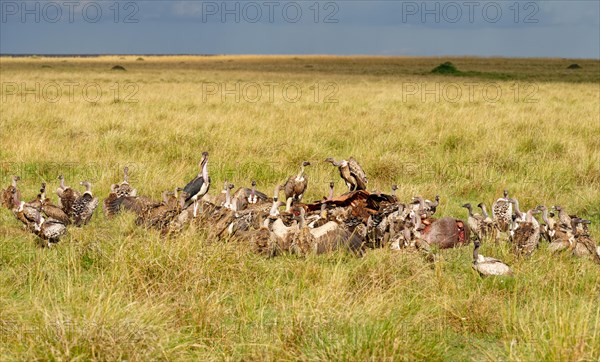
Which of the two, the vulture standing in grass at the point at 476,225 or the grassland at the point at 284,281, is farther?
the vulture standing in grass at the point at 476,225

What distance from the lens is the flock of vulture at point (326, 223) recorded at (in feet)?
21.5

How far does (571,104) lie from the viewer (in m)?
22.2

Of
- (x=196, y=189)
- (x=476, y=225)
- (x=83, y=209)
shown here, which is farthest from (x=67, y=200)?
(x=476, y=225)

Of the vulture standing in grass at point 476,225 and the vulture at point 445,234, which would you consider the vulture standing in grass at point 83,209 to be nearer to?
the vulture at point 445,234

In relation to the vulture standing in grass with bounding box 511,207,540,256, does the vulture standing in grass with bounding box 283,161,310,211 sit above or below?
above

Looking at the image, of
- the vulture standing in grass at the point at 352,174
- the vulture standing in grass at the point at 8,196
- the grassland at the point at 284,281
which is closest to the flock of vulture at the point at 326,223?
the vulture standing in grass at the point at 8,196

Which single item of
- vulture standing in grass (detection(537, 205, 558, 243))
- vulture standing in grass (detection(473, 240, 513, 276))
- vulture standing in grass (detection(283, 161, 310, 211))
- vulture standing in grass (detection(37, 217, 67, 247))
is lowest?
vulture standing in grass (detection(473, 240, 513, 276))

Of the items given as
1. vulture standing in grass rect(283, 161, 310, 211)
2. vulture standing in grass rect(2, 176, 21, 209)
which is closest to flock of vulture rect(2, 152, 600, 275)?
vulture standing in grass rect(2, 176, 21, 209)

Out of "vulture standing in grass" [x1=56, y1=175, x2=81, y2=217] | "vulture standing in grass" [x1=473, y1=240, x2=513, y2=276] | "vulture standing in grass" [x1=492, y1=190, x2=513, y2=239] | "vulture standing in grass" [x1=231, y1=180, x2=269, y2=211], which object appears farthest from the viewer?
"vulture standing in grass" [x1=231, y1=180, x2=269, y2=211]

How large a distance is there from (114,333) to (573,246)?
4594 millimetres

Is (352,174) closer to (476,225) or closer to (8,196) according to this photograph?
(476,225)

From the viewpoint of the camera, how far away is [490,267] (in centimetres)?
593

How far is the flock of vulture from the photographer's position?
657 cm

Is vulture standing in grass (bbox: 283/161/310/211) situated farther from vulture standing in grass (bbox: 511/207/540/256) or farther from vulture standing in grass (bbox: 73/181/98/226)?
vulture standing in grass (bbox: 511/207/540/256)
